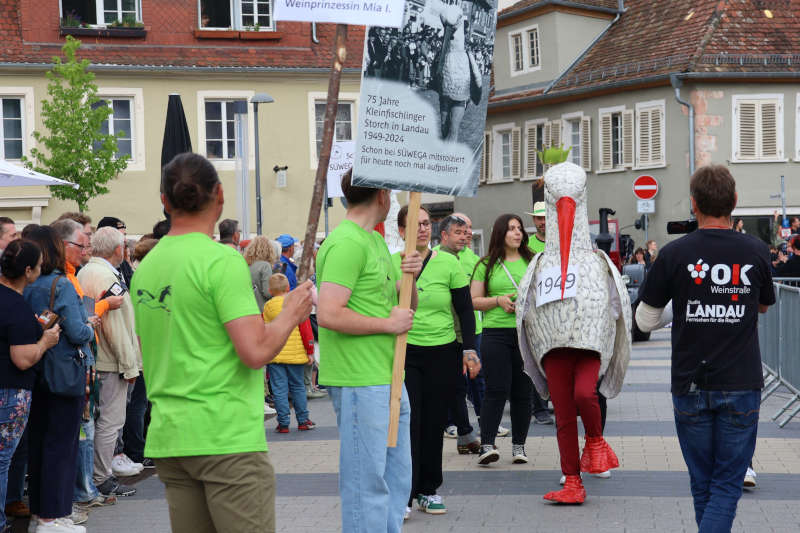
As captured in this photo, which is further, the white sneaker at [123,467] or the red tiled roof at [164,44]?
the red tiled roof at [164,44]

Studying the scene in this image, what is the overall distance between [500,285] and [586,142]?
29.7 m

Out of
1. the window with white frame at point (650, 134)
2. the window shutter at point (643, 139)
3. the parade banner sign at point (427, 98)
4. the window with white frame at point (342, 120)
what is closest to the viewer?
the parade banner sign at point (427, 98)

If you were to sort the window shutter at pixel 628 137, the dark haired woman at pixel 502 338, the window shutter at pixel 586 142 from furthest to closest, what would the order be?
the window shutter at pixel 586 142 < the window shutter at pixel 628 137 < the dark haired woman at pixel 502 338

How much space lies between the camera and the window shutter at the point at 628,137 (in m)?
36.7

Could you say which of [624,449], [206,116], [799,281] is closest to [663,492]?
[624,449]

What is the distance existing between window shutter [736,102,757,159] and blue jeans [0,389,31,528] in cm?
3120

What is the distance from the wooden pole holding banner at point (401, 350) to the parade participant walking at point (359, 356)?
0.12 ft

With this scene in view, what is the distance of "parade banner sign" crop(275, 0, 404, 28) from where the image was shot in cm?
491

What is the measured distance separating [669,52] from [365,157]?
3205 centimetres

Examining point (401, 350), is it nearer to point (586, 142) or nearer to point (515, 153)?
point (586, 142)

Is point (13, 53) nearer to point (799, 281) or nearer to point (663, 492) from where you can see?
point (799, 281)

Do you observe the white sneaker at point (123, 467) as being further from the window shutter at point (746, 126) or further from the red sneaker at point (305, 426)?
the window shutter at point (746, 126)

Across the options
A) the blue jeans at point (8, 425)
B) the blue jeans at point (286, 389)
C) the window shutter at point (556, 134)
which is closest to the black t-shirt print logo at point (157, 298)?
the blue jeans at point (8, 425)

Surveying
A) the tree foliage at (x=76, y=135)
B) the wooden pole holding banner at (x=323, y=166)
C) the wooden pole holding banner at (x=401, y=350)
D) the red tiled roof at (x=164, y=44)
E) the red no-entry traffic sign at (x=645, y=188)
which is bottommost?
the wooden pole holding banner at (x=401, y=350)
